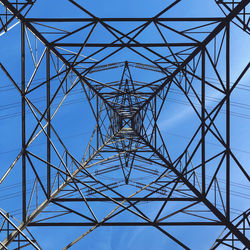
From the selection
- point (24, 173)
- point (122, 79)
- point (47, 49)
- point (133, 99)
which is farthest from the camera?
point (133, 99)

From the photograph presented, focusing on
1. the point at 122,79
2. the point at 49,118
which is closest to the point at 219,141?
the point at 49,118

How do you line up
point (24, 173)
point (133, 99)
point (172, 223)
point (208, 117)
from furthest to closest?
point (133, 99) → point (208, 117) → point (24, 173) → point (172, 223)

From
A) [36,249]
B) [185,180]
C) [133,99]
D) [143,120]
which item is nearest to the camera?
[36,249]

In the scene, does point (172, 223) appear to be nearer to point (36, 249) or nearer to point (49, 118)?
point (36, 249)

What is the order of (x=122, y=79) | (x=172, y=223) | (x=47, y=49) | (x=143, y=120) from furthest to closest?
(x=143, y=120) → (x=122, y=79) → (x=47, y=49) → (x=172, y=223)

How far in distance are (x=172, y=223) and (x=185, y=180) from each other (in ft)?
9.35

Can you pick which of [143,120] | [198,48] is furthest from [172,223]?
[143,120]

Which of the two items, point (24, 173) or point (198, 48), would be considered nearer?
point (24, 173)

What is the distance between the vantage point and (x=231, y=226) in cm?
895

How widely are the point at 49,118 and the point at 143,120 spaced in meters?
11.0

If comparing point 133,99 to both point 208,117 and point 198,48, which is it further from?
point 208,117

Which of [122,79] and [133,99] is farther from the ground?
[133,99]

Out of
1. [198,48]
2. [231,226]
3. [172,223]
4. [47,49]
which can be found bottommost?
[231,226]

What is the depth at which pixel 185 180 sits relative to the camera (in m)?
11.8
